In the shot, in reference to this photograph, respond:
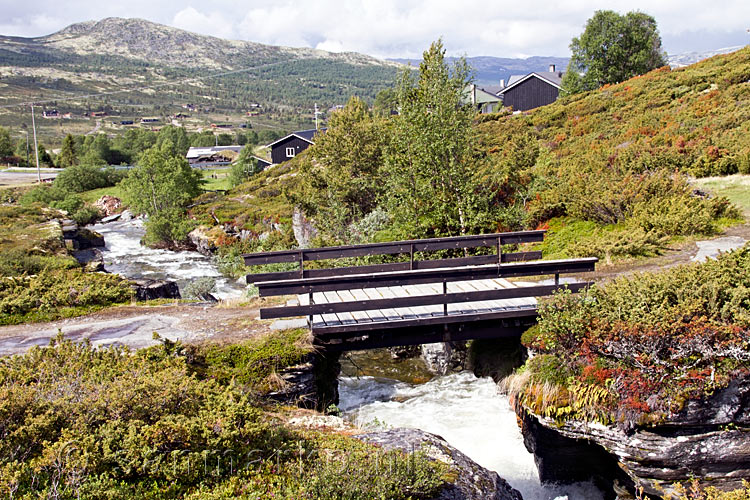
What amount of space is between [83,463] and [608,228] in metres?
14.6

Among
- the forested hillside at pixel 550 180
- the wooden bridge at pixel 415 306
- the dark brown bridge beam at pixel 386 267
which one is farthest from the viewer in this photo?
the forested hillside at pixel 550 180

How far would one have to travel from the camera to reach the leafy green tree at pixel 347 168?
915 inches

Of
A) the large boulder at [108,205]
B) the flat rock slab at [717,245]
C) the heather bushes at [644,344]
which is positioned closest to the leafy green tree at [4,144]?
the large boulder at [108,205]

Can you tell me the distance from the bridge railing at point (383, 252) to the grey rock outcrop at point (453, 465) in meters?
4.54

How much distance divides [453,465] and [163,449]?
11.4 ft

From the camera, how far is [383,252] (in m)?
11.6

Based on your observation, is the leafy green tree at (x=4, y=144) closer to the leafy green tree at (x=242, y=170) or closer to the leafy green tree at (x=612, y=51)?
the leafy green tree at (x=242, y=170)

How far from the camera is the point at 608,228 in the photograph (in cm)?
1598

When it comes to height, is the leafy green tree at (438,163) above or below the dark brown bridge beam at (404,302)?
above

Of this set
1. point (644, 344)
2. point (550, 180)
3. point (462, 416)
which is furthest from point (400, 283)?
point (550, 180)

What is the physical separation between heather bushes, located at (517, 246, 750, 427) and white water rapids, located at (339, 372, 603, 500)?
1.65 metres

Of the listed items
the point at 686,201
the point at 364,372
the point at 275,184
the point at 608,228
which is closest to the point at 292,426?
the point at 364,372

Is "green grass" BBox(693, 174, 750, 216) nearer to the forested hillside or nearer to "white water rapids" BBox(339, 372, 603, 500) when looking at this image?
the forested hillside

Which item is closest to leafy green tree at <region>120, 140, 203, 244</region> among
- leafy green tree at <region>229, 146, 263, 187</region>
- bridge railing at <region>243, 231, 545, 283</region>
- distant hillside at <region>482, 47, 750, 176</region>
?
leafy green tree at <region>229, 146, 263, 187</region>
